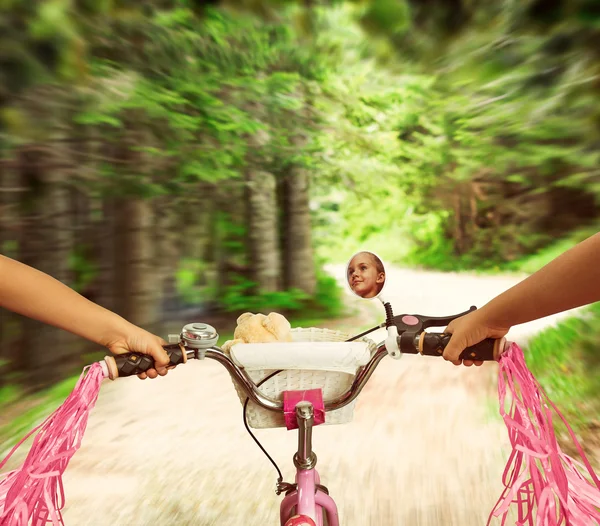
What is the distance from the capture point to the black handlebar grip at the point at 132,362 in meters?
0.97

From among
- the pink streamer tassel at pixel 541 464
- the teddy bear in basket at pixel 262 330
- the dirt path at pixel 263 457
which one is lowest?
the dirt path at pixel 263 457

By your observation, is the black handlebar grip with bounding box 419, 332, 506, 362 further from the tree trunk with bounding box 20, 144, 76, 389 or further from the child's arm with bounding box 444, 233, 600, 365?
the tree trunk with bounding box 20, 144, 76, 389

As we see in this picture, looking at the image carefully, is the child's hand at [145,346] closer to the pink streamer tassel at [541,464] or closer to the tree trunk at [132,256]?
the pink streamer tassel at [541,464]

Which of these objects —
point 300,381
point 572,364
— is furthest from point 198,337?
point 572,364

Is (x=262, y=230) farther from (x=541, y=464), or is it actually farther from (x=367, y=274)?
(x=541, y=464)

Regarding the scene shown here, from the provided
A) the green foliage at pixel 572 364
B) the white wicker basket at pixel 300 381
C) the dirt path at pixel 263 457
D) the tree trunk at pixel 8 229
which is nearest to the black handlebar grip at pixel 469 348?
the white wicker basket at pixel 300 381

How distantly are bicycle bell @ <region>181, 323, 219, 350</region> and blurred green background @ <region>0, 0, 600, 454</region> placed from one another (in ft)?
3.25

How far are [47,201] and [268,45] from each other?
7.34ft

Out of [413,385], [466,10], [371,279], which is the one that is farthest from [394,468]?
[466,10]

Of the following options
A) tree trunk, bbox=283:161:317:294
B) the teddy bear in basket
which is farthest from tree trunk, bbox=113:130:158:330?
the teddy bear in basket

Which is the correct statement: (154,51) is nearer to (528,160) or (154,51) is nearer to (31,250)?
(31,250)

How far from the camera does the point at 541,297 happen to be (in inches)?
33.3

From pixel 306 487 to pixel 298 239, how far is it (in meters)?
5.07

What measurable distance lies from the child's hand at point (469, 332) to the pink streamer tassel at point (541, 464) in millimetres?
58
